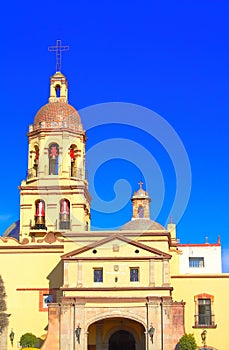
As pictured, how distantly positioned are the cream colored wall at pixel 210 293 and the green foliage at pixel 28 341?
34.0ft

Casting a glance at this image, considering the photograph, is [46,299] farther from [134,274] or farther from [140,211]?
[140,211]

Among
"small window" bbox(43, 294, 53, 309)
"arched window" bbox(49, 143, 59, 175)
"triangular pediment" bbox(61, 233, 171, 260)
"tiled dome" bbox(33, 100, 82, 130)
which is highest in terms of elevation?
"tiled dome" bbox(33, 100, 82, 130)

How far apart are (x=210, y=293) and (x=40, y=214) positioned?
15587mm

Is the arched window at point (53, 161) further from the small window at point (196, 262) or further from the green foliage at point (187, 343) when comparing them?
the green foliage at point (187, 343)

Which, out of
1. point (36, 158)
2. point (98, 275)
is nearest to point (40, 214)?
point (36, 158)

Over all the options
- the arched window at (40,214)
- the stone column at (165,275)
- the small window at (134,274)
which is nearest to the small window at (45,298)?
the arched window at (40,214)

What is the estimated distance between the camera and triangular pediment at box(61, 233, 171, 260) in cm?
4853

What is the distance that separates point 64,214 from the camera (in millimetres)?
58281

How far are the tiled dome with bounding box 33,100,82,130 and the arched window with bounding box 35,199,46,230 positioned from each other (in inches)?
259

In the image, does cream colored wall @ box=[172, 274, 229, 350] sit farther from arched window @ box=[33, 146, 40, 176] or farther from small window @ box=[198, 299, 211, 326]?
arched window @ box=[33, 146, 40, 176]

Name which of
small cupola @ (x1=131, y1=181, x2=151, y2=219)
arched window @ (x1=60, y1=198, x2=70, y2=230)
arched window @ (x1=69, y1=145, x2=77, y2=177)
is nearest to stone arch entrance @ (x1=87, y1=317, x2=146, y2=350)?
arched window @ (x1=60, y1=198, x2=70, y2=230)

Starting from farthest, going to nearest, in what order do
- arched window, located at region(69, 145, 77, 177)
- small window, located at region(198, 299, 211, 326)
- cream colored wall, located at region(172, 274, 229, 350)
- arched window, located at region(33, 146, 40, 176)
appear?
arched window, located at region(69, 145, 77, 177) → arched window, located at region(33, 146, 40, 176) → small window, located at region(198, 299, 211, 326) → cream colored wall, located at region(172, 274, 229, 350)

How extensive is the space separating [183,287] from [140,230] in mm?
5104

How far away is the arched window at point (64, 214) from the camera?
189ft
